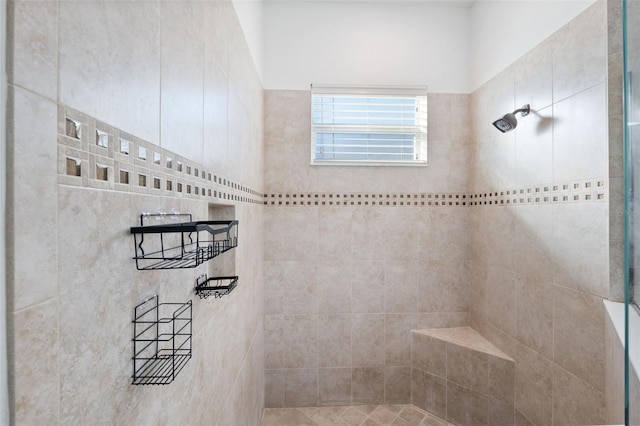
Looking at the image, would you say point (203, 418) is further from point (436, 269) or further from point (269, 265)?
point (436, 269)

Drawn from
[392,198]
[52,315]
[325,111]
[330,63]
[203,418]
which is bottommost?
[203,418]

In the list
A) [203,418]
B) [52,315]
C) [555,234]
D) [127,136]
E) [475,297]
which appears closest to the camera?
[52,315]

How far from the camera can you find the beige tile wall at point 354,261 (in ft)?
7.93

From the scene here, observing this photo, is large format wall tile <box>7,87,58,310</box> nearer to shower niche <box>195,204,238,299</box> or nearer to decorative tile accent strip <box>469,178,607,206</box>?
shower niche <box>195,204,238,299</box>

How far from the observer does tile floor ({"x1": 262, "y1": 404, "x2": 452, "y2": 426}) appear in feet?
7.29

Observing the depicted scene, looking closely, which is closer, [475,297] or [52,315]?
[52,315]

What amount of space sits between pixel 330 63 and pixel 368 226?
136 centimetres

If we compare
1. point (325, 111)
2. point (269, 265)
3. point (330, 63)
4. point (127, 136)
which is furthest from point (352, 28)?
point (127, 136)

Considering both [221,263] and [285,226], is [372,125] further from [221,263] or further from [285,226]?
[221,263]

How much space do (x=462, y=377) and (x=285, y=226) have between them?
5.66 feet

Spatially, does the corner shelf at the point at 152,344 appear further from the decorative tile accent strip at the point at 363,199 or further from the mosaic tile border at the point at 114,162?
the decorative tile accent strip at the point at 363,199

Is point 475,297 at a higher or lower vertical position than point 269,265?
lower

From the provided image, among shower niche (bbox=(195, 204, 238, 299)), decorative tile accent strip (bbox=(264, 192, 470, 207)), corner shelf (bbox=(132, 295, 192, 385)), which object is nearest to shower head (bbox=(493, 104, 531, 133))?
decorative tile accent strip (bbox=(264, 192, 470, 207))

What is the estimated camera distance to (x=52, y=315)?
1.46 ft
